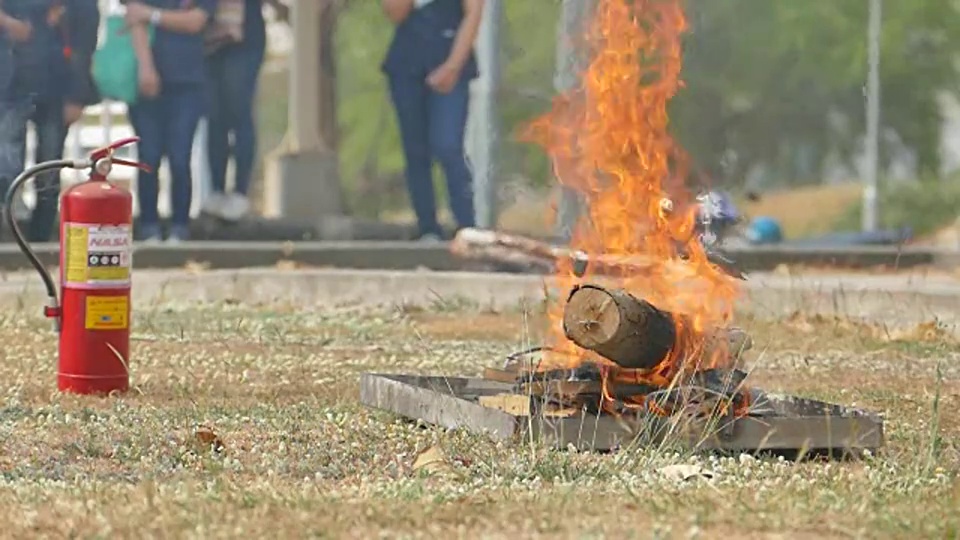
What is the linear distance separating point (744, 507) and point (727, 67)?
46.5 metres

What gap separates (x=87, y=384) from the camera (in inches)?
345

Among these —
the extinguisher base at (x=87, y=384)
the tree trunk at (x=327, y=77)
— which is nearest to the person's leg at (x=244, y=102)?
the tree trunk at (x=327, y=77)

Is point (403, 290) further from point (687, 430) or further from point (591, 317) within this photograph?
point (687, 430)

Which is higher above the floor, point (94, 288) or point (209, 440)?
point (94, 288)

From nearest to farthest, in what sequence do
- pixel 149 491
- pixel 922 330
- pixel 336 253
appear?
1. pixel 149 491
2. pixel 922 330
3. pixel 336 253

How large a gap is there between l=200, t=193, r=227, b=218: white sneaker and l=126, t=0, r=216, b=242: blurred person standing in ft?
4.18

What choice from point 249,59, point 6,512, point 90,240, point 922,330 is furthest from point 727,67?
point 6,512

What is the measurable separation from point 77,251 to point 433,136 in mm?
11280

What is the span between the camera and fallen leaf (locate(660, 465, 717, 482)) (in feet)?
21.1

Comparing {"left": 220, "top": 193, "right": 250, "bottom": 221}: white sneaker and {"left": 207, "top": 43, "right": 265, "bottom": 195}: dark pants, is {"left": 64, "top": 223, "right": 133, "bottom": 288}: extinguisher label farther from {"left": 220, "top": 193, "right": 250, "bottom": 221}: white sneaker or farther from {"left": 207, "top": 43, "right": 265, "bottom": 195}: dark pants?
{"left": 220, "top": 193, "right": 250, "bottom": 221}: white sneaker

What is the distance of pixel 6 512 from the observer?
18.6 feet

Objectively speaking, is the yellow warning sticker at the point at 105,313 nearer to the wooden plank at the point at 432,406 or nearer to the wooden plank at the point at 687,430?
the wooden plank at the point at 432,406

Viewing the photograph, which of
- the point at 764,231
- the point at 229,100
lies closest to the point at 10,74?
the point at 229,100

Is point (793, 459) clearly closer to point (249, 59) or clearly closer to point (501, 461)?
point (501, 461)
